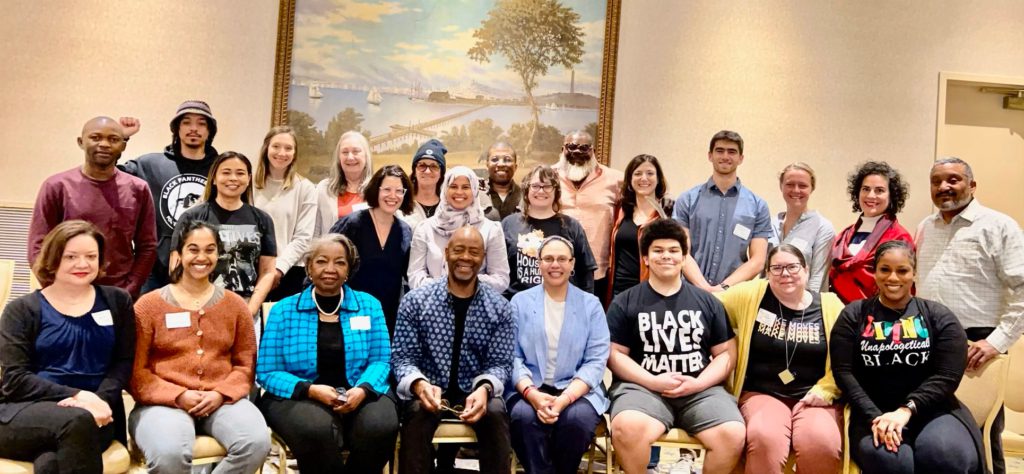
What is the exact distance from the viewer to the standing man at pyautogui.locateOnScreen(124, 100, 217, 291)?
3863 mm

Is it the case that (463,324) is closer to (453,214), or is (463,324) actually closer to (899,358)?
(453,214)

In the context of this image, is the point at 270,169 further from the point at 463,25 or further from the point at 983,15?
the point at 983,15

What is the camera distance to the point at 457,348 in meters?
3.43

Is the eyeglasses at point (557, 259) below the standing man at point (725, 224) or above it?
below

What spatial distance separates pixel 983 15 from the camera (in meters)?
5.69

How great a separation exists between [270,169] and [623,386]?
2.03 metres

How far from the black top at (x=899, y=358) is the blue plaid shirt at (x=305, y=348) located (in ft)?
6.34

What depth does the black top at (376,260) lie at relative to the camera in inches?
147

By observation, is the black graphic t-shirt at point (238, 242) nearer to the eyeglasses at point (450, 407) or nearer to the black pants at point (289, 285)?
the black pants at point (289, 285)

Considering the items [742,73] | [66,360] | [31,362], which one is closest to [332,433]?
[66,360]

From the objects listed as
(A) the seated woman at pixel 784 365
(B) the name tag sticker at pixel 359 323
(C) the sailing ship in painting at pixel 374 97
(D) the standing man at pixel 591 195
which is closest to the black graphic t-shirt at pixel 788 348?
(A) the seated woman at pixel 784 365

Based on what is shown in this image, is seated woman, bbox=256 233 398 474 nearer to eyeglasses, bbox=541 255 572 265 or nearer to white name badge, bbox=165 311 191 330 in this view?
white name badge, bbox=165 311 191 330

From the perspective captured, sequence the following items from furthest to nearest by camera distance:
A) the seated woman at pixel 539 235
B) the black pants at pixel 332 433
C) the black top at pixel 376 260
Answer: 1. the seated woman at pixel 539 235
2. the black top at pixel 376 260
3. the black pants at pixel 332 433

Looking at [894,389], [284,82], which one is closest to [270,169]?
[284,82]
